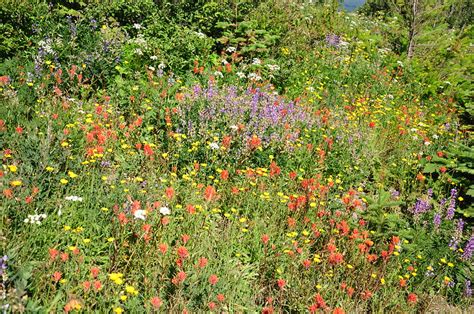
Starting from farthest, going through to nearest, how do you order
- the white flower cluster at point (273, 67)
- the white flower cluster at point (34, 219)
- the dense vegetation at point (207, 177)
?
the white flower cluster at point (273, 67) → the dense vegetation at point (207, 177) → the white flower cluster at point (34, 219)

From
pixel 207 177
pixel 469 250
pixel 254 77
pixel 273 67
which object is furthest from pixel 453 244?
pixel 273 67

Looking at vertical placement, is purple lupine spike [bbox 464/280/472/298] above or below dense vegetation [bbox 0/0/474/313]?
below

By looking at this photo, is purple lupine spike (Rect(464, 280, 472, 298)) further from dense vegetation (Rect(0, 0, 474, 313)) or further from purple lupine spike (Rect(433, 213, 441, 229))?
purple lupine spike (Rect(433, 213, 441, 229))

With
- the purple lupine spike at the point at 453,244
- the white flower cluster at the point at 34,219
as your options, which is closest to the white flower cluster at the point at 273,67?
the purple lupine spike at the point at 453,244

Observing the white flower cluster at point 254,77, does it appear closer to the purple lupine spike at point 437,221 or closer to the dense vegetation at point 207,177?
the dense vegetation at point 207,177

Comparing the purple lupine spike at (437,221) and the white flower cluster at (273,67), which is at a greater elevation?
the white flower cluster at (273,67)

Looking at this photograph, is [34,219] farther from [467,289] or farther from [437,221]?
[437,221]

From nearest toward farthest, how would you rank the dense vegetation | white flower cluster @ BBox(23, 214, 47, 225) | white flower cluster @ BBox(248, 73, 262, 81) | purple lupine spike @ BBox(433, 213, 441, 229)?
white flower cluster @ BBox(23, 214, 47, 225) → the dense vegetation → purple lupine spike @ BBox(433, 213, 441, 229) → white flower cluster @ BBox(248, 73, 262, 81)

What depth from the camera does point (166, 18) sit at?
29.9 feet

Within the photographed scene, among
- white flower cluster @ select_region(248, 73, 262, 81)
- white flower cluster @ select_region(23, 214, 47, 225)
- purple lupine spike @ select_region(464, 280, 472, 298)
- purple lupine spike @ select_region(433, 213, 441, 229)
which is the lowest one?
purple lupine spike @ select_region(464, 280, 472, 298)

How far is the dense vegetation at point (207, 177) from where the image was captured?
131 inches

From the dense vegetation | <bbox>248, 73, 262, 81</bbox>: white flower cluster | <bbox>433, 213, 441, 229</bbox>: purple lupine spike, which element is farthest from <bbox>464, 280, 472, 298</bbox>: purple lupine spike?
<bbox>248, 73, 262, 81</bbox>: white flower cluster

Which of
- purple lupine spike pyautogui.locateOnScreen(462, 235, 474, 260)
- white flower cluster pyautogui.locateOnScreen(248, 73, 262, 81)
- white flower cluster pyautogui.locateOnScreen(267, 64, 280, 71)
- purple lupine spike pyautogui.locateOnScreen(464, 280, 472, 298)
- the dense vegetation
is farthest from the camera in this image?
white flower cluster pyautogui.locateOnScreen(267, 64, 280, 71)

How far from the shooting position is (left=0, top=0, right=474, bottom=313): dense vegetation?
3.32m
